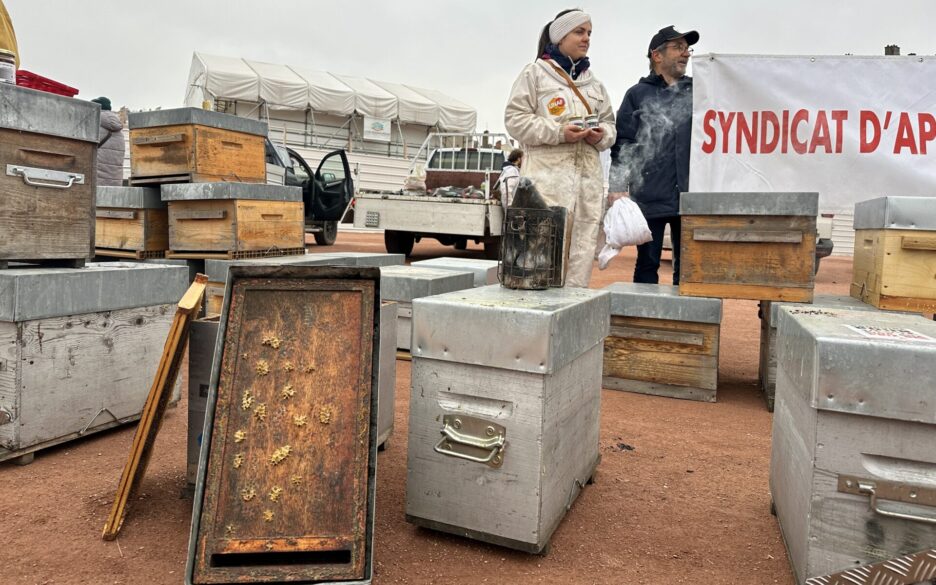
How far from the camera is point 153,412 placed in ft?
6.95

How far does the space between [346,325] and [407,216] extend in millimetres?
8163

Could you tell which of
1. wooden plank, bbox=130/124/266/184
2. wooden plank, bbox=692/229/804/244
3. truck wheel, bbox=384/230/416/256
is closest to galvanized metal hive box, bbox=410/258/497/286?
wooden plank, bbox=130/124/266/184

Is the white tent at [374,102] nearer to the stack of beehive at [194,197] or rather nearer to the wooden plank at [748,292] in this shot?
the stack of beehive at [194,197]

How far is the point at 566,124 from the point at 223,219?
263 cm

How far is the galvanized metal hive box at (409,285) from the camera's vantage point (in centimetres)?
419

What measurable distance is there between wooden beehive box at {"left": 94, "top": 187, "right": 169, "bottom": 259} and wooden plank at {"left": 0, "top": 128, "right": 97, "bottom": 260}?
2.31 m

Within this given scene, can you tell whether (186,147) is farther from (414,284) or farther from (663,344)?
(663,344)

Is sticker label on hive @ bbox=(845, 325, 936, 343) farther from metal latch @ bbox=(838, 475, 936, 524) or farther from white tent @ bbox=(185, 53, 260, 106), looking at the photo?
white tent @ bbox=(185, 53, 260, 106)

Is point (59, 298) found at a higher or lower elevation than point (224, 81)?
lower

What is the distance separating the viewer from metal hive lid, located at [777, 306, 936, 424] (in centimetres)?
158

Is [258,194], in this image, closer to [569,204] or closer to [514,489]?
[569,204]

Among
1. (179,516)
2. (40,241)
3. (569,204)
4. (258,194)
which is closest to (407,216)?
(258,194)

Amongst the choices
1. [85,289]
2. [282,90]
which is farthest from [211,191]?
[282,90]

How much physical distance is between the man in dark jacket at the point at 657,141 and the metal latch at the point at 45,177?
3.25 meters
